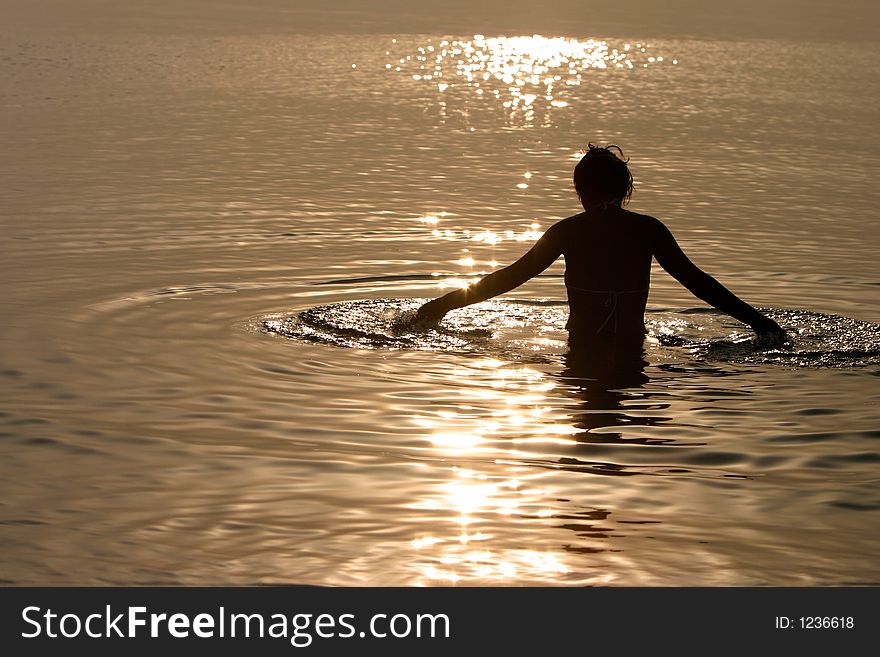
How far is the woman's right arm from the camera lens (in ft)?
32.3

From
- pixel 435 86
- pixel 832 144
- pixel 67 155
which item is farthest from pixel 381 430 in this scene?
pixel 435 86

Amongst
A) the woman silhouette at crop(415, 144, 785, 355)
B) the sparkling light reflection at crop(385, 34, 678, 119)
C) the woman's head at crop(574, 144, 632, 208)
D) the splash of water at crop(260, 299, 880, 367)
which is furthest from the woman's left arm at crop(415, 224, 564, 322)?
the sparkling light reflection at crop(385, 34, 678, 119)

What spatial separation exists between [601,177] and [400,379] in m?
1.80

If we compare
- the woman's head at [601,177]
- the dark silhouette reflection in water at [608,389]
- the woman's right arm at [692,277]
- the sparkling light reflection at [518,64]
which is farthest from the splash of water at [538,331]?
the sparkling light reflection at [518,64]

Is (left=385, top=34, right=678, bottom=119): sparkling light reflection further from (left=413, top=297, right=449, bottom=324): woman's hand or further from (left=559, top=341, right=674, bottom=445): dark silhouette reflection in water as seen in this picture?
(left=559, top=341, right=674, bottom=445): dark silhouette reflection in water

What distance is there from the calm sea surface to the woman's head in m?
1.18

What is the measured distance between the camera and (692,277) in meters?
9.94

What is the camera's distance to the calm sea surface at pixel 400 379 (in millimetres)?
6730

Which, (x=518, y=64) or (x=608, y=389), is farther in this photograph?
(x=518, y=64)

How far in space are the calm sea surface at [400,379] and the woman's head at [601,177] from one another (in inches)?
46.4

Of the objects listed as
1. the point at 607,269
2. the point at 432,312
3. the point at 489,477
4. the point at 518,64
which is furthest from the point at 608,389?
the point at 518,64

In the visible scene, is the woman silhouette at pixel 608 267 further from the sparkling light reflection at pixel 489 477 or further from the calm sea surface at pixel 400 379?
the sparkling light reflection at pixel 489 477

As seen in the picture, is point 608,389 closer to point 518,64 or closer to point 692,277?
point 692,277
